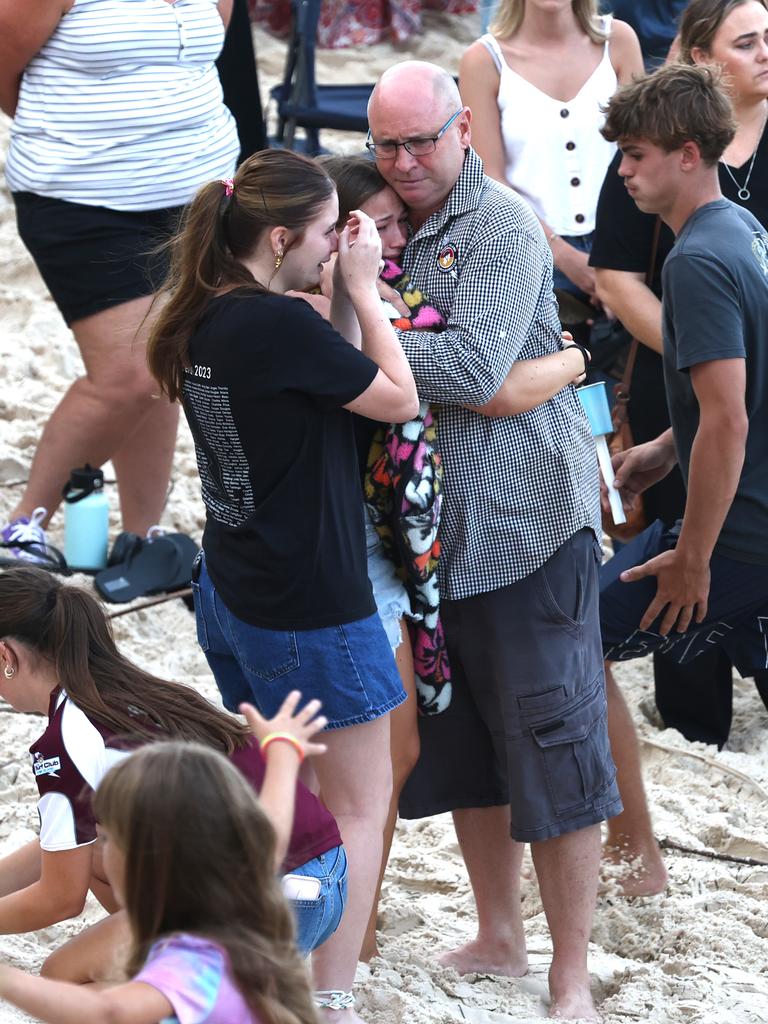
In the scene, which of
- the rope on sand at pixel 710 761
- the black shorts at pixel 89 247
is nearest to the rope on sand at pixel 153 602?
the black shorts at pixel 89 247

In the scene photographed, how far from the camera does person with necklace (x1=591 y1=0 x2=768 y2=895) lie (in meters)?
3.56

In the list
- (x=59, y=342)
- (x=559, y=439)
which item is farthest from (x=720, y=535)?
(x=59, y=342)

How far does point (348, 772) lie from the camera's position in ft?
8.55

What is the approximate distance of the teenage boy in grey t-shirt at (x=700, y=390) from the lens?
2971 mm

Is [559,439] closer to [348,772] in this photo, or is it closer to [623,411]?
[348,772]

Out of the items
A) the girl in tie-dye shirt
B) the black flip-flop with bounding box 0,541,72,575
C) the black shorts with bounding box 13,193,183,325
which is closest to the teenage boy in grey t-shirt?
the black shorts with bounding box 13,193,183,325

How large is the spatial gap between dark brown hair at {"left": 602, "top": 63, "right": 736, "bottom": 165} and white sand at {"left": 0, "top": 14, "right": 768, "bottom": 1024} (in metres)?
1.73

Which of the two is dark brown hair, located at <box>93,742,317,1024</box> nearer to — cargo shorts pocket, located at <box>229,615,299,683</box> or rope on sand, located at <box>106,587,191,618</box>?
cargo shorts pocket, located at <box>229,615,299,683</box>

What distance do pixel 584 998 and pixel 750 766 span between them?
4.23 feet

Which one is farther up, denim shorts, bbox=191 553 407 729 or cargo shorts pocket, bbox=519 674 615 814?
denim shorts, bbox=191 553 407 729

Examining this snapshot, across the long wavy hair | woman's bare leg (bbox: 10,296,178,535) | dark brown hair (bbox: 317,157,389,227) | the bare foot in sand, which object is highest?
dark brown hair (bbox: 317,157,389,227)

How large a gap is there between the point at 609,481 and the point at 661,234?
0.75 metres

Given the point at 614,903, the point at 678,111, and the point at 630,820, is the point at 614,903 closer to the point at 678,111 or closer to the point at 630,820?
the point at 630,820

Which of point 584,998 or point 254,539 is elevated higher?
point 254,539
